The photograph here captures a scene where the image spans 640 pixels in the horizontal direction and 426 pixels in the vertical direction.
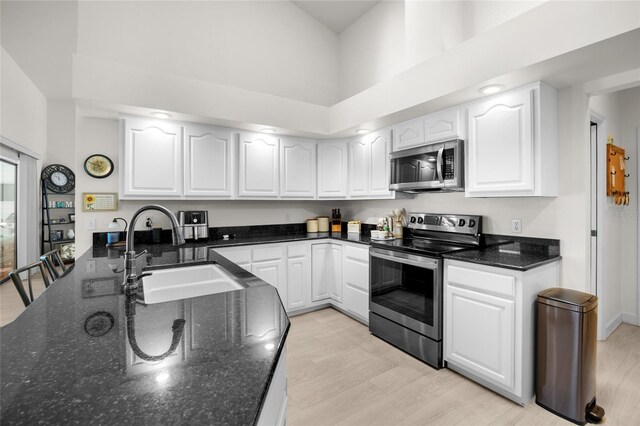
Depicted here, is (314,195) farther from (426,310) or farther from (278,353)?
(278,353)

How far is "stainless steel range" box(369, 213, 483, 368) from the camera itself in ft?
7.84

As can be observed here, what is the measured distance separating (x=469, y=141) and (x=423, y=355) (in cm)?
176

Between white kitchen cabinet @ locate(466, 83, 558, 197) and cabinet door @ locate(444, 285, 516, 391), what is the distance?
32.2 inches

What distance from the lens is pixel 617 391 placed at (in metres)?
2.08

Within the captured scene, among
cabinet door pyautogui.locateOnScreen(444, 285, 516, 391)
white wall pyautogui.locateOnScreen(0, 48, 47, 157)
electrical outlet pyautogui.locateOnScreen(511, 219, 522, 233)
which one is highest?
white wall pyautogui.locateOnScreen(0, 48, 47, 157)

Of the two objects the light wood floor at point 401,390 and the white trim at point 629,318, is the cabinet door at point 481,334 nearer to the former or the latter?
the light wood floor at point 401,390

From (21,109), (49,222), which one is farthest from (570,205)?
(49,222)

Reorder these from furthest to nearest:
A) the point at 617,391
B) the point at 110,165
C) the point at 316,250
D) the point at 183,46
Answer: the point at 316,250 < the point at 183,46 < the point at 110,165 < the point at 617,391

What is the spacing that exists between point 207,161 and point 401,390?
268 centimetres

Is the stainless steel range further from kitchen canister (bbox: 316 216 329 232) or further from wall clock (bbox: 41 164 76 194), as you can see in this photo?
wall clock (bbox: 41 164 76 194)

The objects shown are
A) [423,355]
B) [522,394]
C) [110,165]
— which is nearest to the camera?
[522,394]

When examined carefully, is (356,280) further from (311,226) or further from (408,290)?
(311,226)

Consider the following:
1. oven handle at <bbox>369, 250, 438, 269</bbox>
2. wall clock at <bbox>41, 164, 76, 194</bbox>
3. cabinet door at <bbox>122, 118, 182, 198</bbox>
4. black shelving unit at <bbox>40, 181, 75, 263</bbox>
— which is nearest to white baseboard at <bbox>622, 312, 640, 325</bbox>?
oven handle at <bbox>369, 250, 438, 269</bbox>

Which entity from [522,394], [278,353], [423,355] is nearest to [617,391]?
[522,394]
